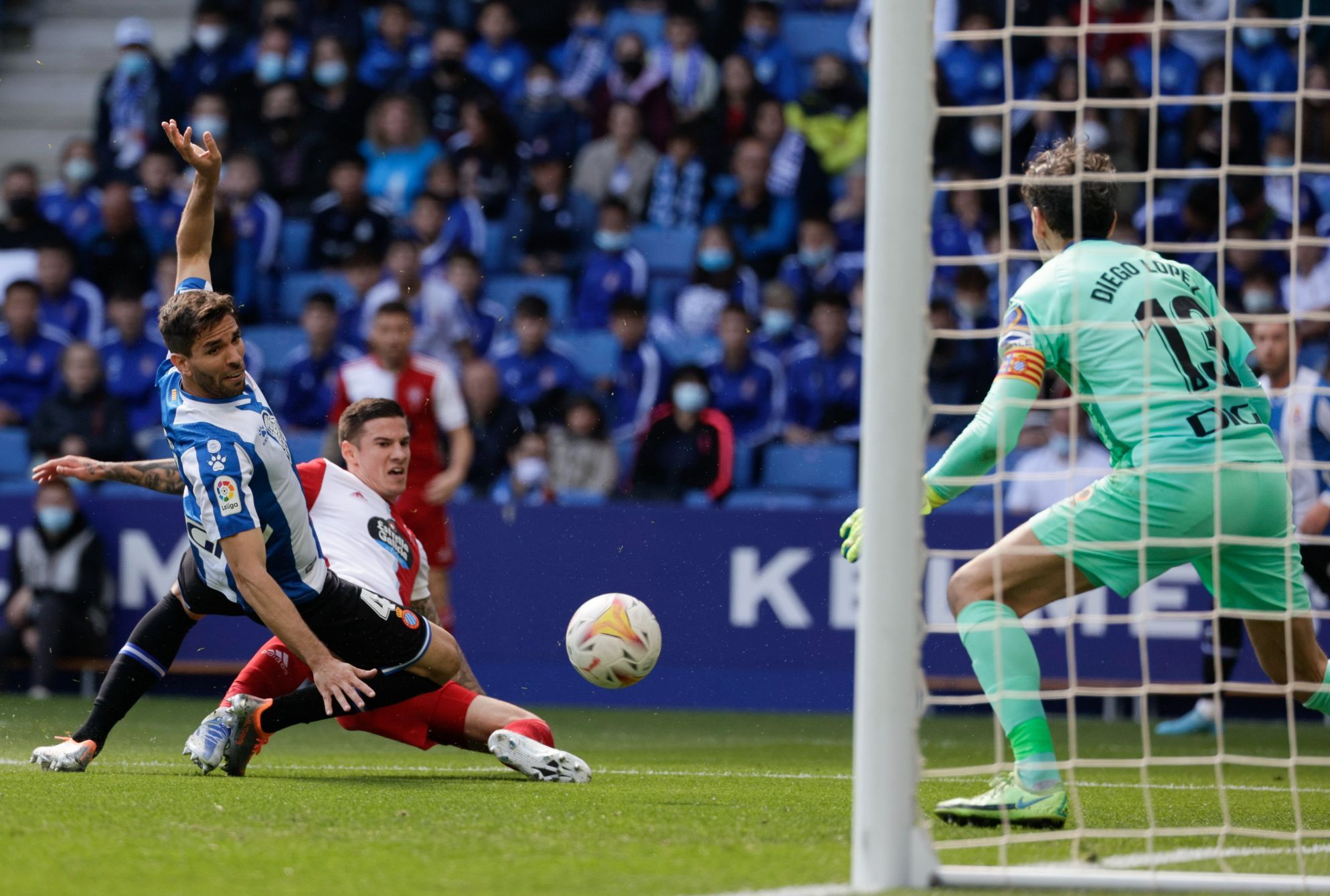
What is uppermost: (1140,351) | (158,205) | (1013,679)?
(158,205)

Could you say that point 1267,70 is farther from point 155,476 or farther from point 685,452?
point 155,476

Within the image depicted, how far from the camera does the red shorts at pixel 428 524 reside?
823 centimetres

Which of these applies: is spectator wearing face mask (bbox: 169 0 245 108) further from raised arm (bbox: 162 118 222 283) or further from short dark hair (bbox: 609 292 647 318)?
raised arm (bbox: 162 118 222 283)

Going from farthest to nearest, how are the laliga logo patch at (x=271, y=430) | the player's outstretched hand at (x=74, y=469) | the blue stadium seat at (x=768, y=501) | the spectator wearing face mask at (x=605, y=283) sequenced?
the spectator wearing face mask at (x=605, y=283) < the blue stadium seat at (x=768, y=501) < the player's outstretched hand at (x=74, y=469) < the laliga logo patch at (x=271, y=430)

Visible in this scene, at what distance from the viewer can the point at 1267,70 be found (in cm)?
1253

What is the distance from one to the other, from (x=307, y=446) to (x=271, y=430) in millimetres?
5435

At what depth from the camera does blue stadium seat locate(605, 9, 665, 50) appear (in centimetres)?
1357

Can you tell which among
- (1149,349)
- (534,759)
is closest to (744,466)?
(534,759)

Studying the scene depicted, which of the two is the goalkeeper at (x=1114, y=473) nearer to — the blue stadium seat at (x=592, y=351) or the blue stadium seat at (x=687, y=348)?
the blue stadium seat at (x=687, y=348)

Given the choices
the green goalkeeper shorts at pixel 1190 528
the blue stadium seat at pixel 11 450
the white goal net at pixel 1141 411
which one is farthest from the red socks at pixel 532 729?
the blue stadium seat at pixel 11 450

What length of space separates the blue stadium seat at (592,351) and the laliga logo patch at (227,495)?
21.1ft

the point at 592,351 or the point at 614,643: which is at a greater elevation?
the point at 592,351

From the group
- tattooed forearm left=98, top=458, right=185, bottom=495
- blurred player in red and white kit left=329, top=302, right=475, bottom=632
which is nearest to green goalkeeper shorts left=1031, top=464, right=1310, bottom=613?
tattooed forearm left=98, top=458, right=185, bottom=495

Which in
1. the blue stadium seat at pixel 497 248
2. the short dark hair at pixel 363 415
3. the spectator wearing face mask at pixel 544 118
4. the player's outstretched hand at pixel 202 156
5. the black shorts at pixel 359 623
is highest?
the spectator wearing face mask at pixel 544 118
